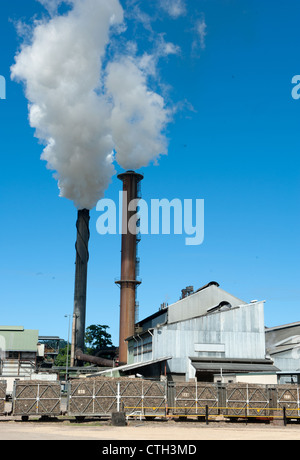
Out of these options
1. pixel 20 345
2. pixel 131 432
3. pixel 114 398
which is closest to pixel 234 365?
pixel 114 398

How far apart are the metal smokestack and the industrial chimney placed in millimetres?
→ 7204

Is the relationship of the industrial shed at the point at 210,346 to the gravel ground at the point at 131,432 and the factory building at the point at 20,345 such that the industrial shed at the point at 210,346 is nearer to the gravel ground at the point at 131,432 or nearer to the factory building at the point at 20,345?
the gravel ground at the point at 131,432

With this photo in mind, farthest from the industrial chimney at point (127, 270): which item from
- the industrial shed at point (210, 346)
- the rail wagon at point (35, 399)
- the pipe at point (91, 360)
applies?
the rail wagon at point (35, 399)

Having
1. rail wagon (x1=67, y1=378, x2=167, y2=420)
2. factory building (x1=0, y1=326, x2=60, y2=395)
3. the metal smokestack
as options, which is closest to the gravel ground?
rail wagon (x1=67, y1=378, x2=167, y2=420)

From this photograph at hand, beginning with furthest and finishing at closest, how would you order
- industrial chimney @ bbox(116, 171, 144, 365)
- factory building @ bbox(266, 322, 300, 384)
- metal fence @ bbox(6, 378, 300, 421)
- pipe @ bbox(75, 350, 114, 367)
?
1. pipe @ bbox(75, 350, 114, 367)
2. industrial chimney @ bbox(116, 171, 144, 365)
3. factory building @ bbox(266, 322, 300, 384)
4. metal fence @ bbox(6, 378, 300, 421)

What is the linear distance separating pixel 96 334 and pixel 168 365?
53706mm

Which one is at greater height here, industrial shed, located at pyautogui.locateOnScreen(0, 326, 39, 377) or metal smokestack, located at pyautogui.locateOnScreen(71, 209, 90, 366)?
metal smokestack, located at pyautogui.locateOnScreen(71, 209, 90, 366)

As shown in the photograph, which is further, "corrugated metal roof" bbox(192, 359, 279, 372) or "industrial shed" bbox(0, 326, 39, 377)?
"industrial shed" bbox(0, 326, 39, 377)

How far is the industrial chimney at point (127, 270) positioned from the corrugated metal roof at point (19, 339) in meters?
13.5

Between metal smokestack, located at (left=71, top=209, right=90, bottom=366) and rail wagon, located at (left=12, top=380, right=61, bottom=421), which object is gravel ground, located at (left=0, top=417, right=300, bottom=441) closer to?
rail wagon, located at (left=12, top=380, right=61, bottom=421)

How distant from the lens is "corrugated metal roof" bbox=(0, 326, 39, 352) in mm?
73250

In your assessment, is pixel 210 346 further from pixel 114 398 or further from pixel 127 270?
pixel 127 270

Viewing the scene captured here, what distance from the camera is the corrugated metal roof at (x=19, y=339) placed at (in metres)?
73.2
